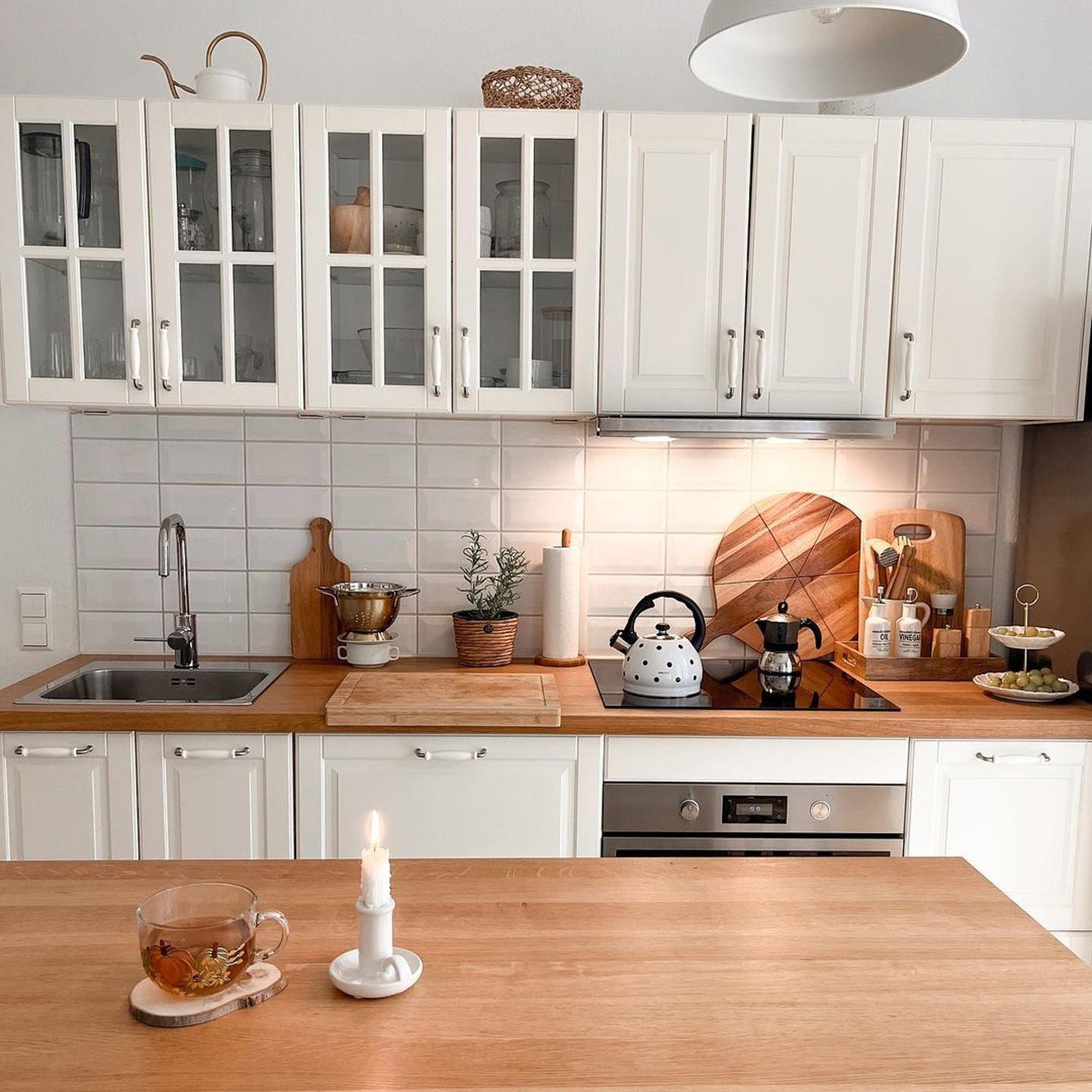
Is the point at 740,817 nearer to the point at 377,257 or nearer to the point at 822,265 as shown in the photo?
the point at 822,265

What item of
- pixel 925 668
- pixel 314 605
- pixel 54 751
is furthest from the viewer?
pixel 314 605

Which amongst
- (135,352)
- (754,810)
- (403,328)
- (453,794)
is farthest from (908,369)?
(135,352)

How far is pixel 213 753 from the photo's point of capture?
85.0 inches

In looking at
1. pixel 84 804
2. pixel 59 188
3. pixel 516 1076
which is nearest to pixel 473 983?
pixel 516 1076

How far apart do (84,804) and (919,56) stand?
7.10ft

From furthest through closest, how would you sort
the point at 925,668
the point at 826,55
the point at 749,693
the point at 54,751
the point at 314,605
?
the point at 314,605
the point at 925,668
the point at 749,693
the point at 54,751
the point at 826,55

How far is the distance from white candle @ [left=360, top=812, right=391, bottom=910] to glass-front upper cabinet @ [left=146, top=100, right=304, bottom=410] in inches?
60.5

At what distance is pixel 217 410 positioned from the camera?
7.98 ft

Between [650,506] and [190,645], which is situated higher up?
[650,506]

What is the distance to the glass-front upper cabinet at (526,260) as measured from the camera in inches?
90.3

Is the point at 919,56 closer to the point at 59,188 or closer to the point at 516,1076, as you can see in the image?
the point at 516,1076

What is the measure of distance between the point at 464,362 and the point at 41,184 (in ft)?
3.53

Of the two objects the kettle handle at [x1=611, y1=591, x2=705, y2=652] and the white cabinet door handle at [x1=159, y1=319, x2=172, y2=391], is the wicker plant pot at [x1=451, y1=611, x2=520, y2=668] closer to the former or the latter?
the kettle handle at [x1=611, y1=591, x2=705, y2=652]

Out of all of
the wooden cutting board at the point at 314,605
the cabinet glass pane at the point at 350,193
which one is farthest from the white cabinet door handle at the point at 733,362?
the wooden cutting board at the point at 314,605
